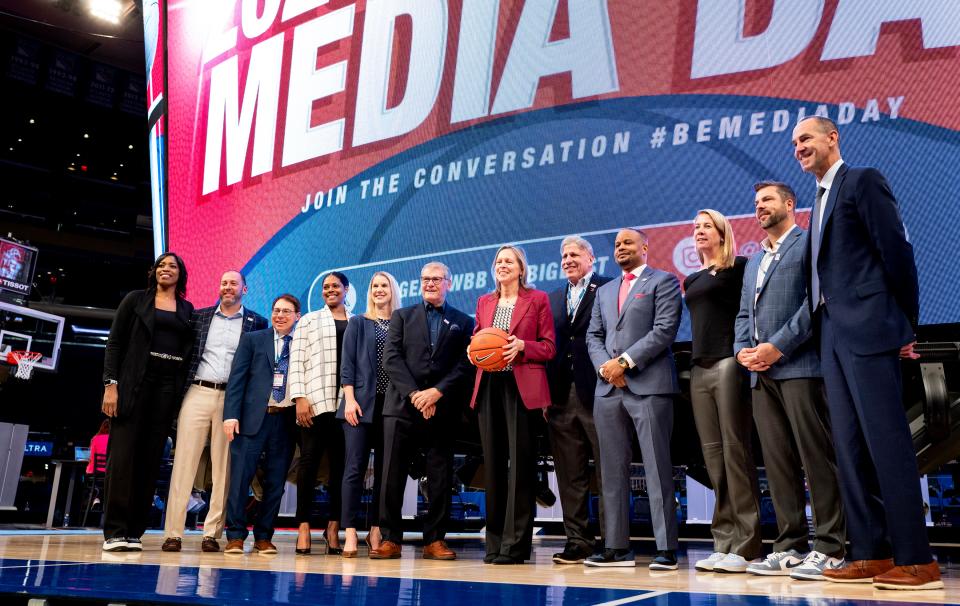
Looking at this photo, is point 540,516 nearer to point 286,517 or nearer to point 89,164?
point 286,517

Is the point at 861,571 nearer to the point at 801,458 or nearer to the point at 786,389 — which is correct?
the point at 801,458

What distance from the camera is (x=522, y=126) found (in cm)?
494

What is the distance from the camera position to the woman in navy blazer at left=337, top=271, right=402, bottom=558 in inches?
160

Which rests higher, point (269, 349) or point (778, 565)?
point (269, 349)

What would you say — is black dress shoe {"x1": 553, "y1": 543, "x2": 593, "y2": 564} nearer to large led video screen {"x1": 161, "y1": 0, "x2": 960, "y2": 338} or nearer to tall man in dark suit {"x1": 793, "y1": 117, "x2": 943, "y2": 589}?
tall man in dark suit {"x1": 793, "y1": 117, "x2": 943, "y2": 589}

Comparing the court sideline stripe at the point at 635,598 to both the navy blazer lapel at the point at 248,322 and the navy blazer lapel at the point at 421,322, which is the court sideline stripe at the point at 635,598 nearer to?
the navy blazer lapel at the point at 421,322

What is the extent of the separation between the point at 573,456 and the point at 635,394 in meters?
0.54

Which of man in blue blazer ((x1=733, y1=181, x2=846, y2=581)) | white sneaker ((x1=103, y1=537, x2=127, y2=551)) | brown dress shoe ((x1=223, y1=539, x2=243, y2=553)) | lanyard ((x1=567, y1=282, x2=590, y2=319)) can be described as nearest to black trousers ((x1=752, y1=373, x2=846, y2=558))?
man in blue blazer ((x1=733, y1=181, x2=846, y2=581))

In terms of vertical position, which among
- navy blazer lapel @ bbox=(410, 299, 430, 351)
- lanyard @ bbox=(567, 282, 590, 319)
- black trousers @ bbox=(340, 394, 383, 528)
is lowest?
black trousers @ bbox=(340, 394, 383, 528)

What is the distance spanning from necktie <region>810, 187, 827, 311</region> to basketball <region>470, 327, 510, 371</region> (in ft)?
4.31

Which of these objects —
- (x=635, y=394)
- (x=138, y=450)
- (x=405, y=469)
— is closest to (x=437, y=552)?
(x=405, y=469)

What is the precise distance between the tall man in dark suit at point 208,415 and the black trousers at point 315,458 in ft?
1.39

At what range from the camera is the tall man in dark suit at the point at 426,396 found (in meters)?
3.94

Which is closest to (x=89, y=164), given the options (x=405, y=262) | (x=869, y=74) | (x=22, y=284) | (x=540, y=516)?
(x=22, y=284)
